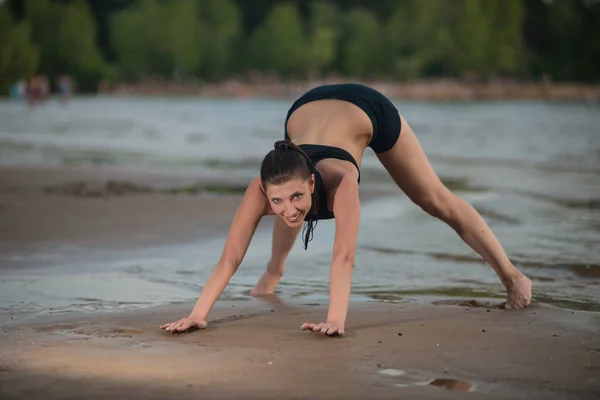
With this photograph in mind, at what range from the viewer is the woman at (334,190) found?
21.0 feet

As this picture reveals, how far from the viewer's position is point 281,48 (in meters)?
130

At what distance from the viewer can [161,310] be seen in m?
7.34

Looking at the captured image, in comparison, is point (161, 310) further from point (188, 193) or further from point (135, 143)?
point (135, 143)

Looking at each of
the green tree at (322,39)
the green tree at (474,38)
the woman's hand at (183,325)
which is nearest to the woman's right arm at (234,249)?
the woman's hand at (183,325)

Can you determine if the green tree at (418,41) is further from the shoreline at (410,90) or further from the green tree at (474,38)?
the green tree at (474,38)

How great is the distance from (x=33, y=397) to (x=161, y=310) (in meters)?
2.23

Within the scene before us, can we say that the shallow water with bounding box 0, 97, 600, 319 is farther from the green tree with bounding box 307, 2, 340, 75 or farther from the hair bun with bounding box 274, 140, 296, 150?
the green tree with bounding box 307, 2, 340, 75

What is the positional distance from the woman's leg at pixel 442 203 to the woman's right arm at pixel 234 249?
1161mm

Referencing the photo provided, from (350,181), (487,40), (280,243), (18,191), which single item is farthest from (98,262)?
(487,40)

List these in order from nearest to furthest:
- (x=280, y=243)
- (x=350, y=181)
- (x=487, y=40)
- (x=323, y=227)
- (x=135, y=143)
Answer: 1. (x=350, y=181)
2. (x=280, y=243)
3. (x=323, y=227)
4. (x=135, y=143)
5. (x=487, y=40)

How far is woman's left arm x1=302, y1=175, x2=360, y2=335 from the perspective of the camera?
6.45 metres

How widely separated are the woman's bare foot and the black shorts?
1.14m

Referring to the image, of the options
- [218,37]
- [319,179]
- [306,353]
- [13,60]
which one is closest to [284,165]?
[319,179]

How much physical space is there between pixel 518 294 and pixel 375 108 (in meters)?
1.41
